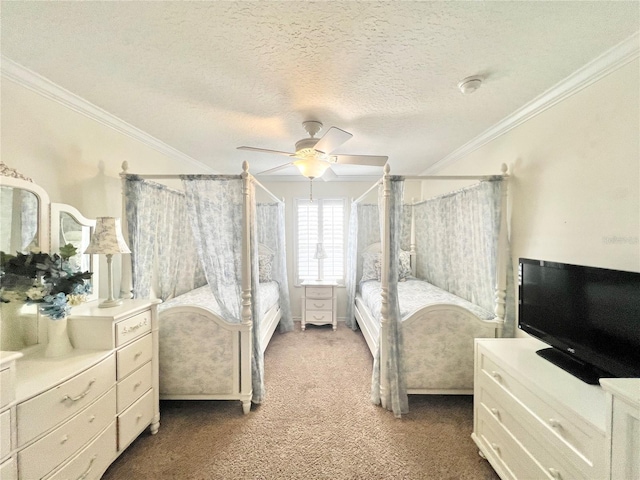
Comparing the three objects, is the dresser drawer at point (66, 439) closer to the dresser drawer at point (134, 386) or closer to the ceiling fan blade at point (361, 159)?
the dresser drawer at point (134, 386)

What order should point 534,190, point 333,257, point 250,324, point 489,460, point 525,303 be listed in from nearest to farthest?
point 489,460
point 525,303
point 534,190
point 250,324
point 333,257

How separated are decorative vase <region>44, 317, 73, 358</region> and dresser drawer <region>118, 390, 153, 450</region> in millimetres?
540

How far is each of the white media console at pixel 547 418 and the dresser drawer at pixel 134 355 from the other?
7.61 feet

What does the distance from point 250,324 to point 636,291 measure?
7.44 feet

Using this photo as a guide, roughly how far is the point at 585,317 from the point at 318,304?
299 centimetres

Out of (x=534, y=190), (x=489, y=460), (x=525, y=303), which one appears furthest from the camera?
(x=534, y=190)

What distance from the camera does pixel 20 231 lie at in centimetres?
144

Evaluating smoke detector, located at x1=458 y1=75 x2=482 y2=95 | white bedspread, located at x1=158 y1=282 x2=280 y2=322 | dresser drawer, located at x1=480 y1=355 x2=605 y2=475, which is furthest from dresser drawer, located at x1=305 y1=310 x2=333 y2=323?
smoke detector, located at x1=458 y1=75 x2=482 y2=95

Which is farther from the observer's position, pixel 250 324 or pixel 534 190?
pixel 250 324

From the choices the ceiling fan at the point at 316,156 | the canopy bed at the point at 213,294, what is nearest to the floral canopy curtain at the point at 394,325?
the ceiling fan at the point at 316,156

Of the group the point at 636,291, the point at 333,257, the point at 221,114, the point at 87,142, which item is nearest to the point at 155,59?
the point at 221,114

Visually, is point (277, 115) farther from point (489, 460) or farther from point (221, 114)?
point (489, 460)

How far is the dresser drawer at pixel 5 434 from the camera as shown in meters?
1.00

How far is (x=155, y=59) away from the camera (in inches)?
54.5
